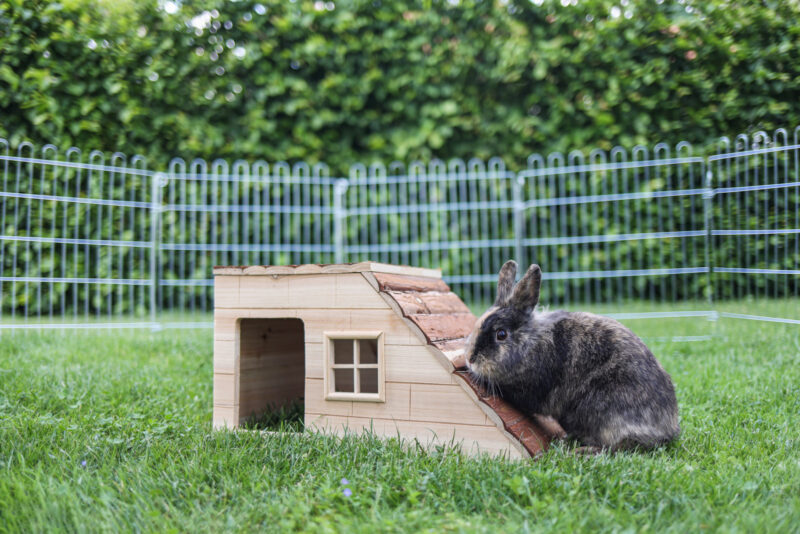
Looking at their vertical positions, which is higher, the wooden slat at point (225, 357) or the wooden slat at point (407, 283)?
the wooden slat at point (407, 283)

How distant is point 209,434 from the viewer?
270 cm

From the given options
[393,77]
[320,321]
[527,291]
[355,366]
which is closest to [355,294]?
[320,321]

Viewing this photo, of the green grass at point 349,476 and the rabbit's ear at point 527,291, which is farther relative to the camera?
the rabbit's ear at point 527,291

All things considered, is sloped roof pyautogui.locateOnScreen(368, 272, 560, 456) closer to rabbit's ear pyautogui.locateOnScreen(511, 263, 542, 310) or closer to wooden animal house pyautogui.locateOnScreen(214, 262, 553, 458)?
wooden animal house pyautogui.locateOnScreen(214, 262, 553, 458)

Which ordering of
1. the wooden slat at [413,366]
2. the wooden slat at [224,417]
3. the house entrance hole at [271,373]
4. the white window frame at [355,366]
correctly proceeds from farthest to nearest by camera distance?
the house entrance hole at [271,373]
the wooden slat at [224,417]
the white window frame at [355,366]
the wooden slat at [413,366]

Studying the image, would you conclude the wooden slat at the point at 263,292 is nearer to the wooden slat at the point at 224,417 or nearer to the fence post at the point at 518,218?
the wooden slat at the point at 224,417

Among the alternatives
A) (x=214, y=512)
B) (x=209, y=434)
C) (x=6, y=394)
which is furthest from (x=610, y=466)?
(x=6, y=394)

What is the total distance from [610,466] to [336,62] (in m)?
5.86

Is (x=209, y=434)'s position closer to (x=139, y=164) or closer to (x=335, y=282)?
(x=335, y=282)

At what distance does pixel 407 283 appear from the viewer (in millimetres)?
2947

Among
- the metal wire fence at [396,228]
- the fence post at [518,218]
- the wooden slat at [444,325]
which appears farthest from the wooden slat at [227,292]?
the fence post at [518,218]

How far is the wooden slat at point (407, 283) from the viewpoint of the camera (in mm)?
2721

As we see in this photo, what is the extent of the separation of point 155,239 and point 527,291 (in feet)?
14.5

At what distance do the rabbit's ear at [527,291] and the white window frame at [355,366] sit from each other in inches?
24.8
